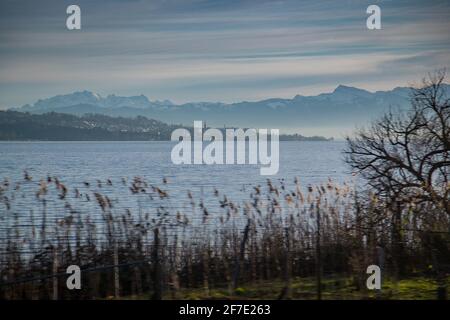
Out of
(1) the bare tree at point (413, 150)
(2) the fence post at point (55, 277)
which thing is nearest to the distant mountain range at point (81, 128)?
(1) the bare tree at point (413, 150)

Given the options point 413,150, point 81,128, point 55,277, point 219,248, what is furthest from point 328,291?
point 81,128

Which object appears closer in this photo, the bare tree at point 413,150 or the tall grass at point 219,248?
the tall grass at point 219,248

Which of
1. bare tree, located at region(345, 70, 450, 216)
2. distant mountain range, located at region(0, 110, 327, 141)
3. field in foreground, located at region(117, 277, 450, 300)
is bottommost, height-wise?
field in foreground, located at region(117, 277, 450, 300)

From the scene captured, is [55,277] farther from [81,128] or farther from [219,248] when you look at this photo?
[81,128]

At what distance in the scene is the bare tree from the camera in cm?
1330

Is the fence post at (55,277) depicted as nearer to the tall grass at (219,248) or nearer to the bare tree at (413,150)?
the tall grass at (219,248)

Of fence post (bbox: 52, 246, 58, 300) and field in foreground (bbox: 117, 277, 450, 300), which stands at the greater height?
fence post (bbox: 52, 246, 58, 300)

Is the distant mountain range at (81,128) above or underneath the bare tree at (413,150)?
above

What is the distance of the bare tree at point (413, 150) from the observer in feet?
43.7

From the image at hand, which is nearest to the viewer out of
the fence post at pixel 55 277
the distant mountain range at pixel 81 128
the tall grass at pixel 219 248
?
the fence post at pixel 55 277

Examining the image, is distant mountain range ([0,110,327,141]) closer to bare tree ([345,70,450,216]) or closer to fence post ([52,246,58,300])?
bare tree ([345,70,450,216])

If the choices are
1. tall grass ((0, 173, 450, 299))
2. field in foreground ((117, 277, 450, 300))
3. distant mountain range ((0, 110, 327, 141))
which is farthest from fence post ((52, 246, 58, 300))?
distant mountain range ((0, 110, 327, 141))

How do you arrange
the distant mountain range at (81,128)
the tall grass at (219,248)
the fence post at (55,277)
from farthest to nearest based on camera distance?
1. the distant mountain range at (81,128)
2. the tall grass at (219,248)
3. the fence post at (55,277)

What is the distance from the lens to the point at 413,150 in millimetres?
13930
